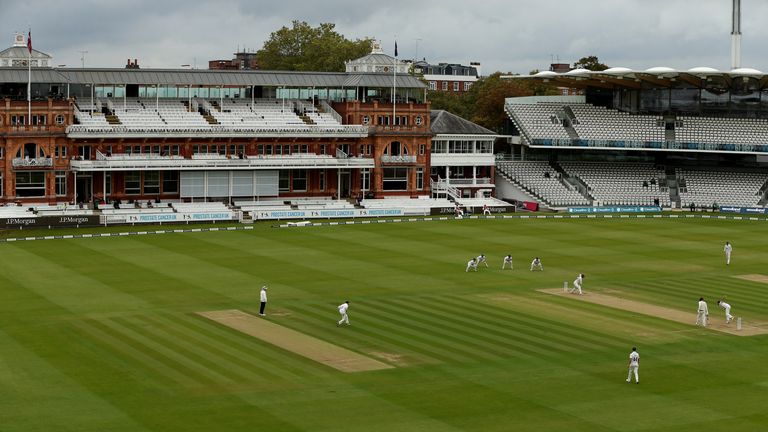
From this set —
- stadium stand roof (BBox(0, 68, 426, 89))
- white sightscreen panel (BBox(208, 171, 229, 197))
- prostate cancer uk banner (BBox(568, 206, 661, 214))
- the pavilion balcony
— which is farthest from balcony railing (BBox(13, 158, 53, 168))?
prostate cancer uk banner (BBox(568, 206, 661, 214))

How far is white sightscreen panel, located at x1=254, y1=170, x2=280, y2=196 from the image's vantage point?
101062 mm

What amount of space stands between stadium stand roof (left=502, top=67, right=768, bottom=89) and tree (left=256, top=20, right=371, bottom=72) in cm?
3123

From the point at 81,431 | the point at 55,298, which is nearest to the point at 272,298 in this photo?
the point at 55,298

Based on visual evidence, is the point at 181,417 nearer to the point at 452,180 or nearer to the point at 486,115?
the point at 452,180

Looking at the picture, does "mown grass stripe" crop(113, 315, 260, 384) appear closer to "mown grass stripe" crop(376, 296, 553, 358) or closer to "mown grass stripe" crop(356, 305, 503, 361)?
"mown grass stripe" crop(356, 305, 503, 361)

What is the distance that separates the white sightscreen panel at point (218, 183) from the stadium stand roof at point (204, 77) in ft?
28.7

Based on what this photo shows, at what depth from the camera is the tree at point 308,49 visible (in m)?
142

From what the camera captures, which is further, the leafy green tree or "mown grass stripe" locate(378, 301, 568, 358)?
the leafy green tree

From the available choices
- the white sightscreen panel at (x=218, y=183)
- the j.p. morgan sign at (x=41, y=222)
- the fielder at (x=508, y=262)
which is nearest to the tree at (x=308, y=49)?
the white sightscreen panel at (x=218, y=183)

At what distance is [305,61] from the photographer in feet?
470

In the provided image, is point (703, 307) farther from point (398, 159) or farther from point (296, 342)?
point (398, 159)

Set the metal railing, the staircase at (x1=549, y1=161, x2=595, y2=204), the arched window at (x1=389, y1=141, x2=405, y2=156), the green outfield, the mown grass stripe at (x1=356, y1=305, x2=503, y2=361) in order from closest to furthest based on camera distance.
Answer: the green outfield, the mown grass stripe at (x1=356, y1=305, x2=503, y2=361), the metal railing, the arched window at (x1=389, y1=141, x2=405, y2=156), the staircase at (x1=549, y1=161, x2=595, y2=204)

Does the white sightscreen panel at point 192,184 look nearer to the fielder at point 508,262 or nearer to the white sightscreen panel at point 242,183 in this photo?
the white sightscreen panel at point 242,183

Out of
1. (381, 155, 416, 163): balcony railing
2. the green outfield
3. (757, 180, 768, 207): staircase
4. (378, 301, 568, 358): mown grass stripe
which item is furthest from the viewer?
(757, 180, 768, 207): staircase
